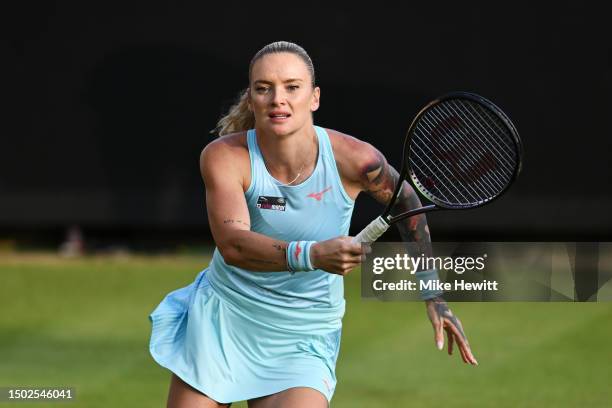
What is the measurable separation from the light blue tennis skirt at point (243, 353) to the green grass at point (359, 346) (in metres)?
2.00

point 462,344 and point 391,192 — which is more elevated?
point 391,192

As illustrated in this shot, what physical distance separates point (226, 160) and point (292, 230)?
277 millimetres

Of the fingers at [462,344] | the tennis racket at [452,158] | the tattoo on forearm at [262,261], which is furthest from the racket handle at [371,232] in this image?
the fingers at [462,344]

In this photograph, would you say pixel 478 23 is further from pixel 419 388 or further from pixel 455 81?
pixel 419 388

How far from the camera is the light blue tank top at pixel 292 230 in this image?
3.95m

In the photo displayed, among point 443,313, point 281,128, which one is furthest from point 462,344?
point 281,128

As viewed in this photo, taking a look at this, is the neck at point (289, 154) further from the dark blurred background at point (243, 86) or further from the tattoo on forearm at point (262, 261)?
the dark blurred background at point (243, 86)

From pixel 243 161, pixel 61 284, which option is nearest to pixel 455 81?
pixel 61 284

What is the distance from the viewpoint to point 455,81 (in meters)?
9.56

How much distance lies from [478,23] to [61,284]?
11.1 feet

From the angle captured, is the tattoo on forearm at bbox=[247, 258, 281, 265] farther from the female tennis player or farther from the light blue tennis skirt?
the light blue tennis skirt

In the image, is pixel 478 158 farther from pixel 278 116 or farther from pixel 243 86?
pixel 243 86
